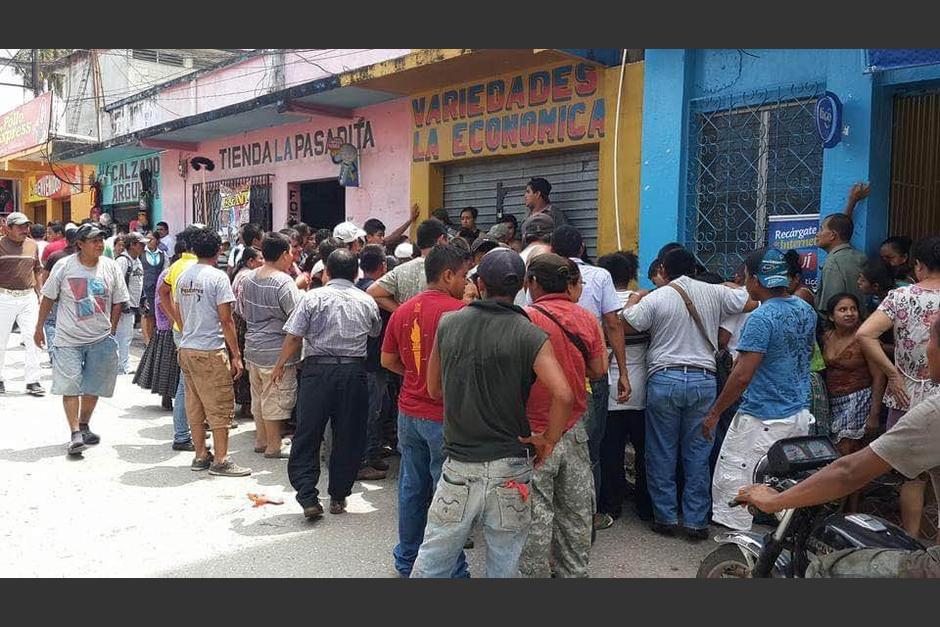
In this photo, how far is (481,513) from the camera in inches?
123

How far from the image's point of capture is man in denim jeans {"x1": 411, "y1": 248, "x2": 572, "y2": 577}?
10.0 feet

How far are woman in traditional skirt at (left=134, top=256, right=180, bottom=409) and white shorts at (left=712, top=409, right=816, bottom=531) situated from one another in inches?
203

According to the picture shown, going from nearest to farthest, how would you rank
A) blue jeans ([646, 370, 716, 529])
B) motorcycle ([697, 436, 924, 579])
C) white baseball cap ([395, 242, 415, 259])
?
motorcycle ([697, 436, 924, 579])
blue jeans ([646, 370, 716, 529])
white baseball cap ([395, 242, 415, 259])

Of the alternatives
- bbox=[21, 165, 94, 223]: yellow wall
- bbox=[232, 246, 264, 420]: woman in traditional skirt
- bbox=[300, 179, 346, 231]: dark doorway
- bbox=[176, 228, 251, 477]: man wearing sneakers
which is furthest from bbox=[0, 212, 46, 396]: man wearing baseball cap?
bbox=[21, 165, 94, 223]: yellow wall


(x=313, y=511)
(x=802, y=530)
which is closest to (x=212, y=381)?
(x=313, y=511)

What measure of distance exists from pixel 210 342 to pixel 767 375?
3.93 meters

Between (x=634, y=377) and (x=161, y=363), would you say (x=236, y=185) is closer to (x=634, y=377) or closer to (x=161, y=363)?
(x=161, y=363)

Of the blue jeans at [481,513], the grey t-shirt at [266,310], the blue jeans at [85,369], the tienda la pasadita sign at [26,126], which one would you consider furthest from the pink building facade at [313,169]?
the blue jeans at [481,513]

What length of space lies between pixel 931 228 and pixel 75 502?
22.6 ft

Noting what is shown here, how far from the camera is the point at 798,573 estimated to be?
297cm

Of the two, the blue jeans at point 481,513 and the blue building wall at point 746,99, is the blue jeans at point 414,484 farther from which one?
the blue building wall at point 746,99

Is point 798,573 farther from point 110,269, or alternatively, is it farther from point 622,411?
point 110,269

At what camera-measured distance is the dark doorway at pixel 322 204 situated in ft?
40.9

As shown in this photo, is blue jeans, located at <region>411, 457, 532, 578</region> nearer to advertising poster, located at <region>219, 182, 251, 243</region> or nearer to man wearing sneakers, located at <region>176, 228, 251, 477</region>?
man wearing sneakers, located at <region>176, 228, 251, 477</region>
